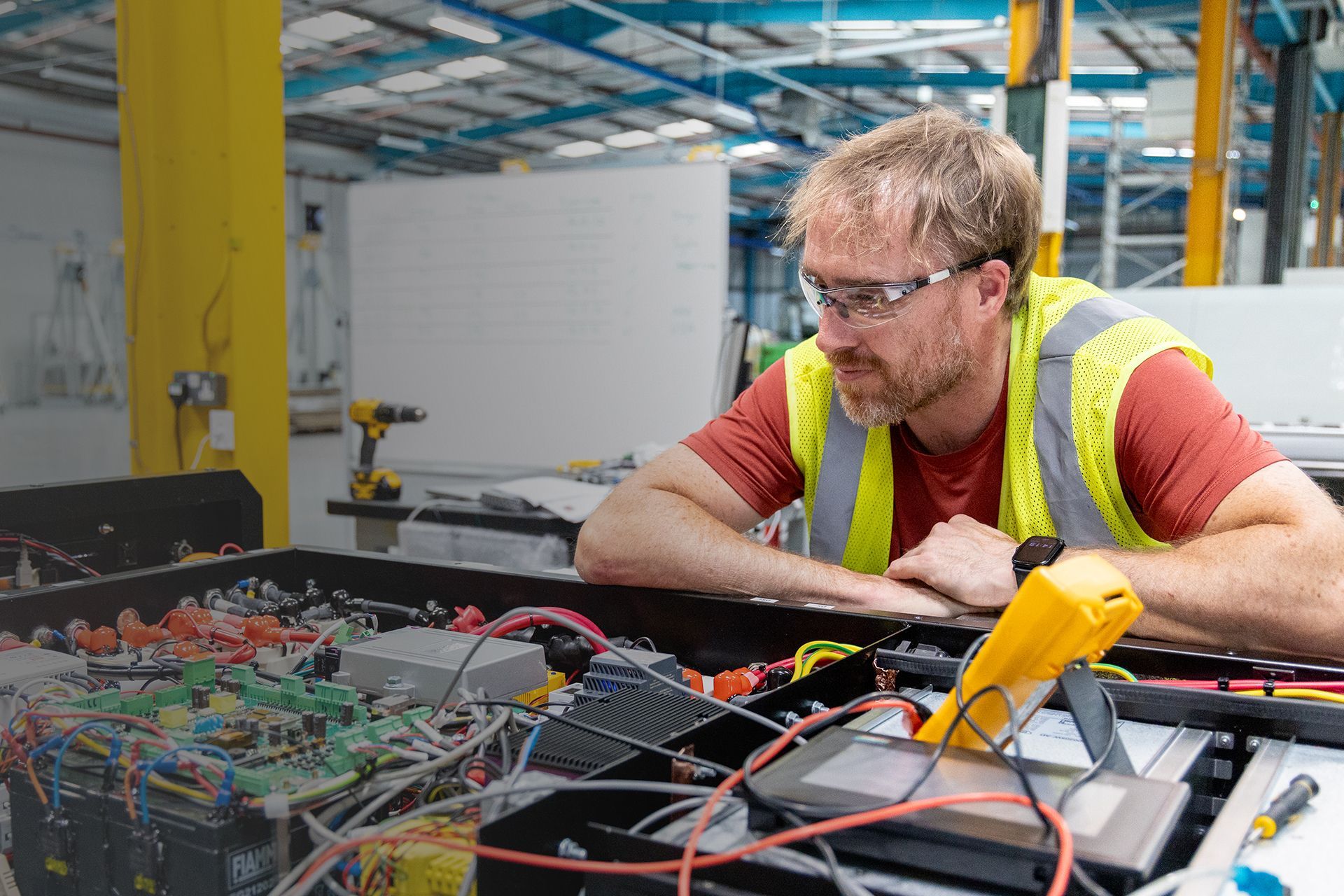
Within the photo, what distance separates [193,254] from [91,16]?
17.5 ft

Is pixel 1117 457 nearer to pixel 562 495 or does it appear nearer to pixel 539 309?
pixel 562 495

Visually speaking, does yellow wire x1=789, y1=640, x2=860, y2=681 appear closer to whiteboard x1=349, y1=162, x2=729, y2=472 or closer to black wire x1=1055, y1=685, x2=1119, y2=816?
black wire x1=1055, y1=685, x2=1119, y2=816

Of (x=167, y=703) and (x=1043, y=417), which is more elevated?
(x=1043, y=417)

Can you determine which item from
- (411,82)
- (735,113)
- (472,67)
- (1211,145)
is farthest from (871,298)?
(735,113)

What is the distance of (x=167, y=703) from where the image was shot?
0.90m

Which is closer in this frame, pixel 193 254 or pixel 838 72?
pixel 193 254

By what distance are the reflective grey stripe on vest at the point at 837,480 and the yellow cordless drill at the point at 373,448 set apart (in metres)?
2.21

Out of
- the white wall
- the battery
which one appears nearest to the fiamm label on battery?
the battery

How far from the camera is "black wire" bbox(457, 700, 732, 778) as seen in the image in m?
0.68

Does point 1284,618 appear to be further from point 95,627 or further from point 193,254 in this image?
point 193,254

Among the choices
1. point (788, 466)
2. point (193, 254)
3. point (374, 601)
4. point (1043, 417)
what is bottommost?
point (374, 601)

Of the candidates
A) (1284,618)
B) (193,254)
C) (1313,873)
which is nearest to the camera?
(1313,873)

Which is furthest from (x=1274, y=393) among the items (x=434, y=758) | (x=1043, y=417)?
(x=434, y=758)

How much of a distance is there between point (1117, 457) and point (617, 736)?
3.16 ft
